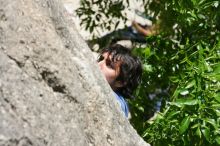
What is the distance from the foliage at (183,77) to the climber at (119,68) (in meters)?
0.25

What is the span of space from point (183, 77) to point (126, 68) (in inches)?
14.8

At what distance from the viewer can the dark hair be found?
9.27ft

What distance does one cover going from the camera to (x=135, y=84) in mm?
2934

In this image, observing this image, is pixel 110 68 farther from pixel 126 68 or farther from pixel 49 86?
pixel 49 86

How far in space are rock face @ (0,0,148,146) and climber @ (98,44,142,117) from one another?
69cm

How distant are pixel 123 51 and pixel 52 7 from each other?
87 cm

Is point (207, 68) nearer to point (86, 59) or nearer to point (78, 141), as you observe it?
point (86, 59)

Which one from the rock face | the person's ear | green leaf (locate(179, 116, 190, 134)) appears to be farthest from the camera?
the person's ear

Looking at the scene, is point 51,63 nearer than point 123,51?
Yes

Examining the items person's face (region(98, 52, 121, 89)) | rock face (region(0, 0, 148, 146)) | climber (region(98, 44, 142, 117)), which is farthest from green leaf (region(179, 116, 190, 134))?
rock face (region(0, 0, 148, 146))

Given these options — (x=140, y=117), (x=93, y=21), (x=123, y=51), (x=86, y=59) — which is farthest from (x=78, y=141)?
(x=93, y=21)

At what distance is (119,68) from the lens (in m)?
2.82

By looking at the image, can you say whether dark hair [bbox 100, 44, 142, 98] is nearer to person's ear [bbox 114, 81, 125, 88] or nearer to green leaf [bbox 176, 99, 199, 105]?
person's ear [bbox 114, 81, 125, 88]

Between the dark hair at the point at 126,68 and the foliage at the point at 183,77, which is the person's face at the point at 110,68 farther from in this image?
the foliage at the point at 183,77
